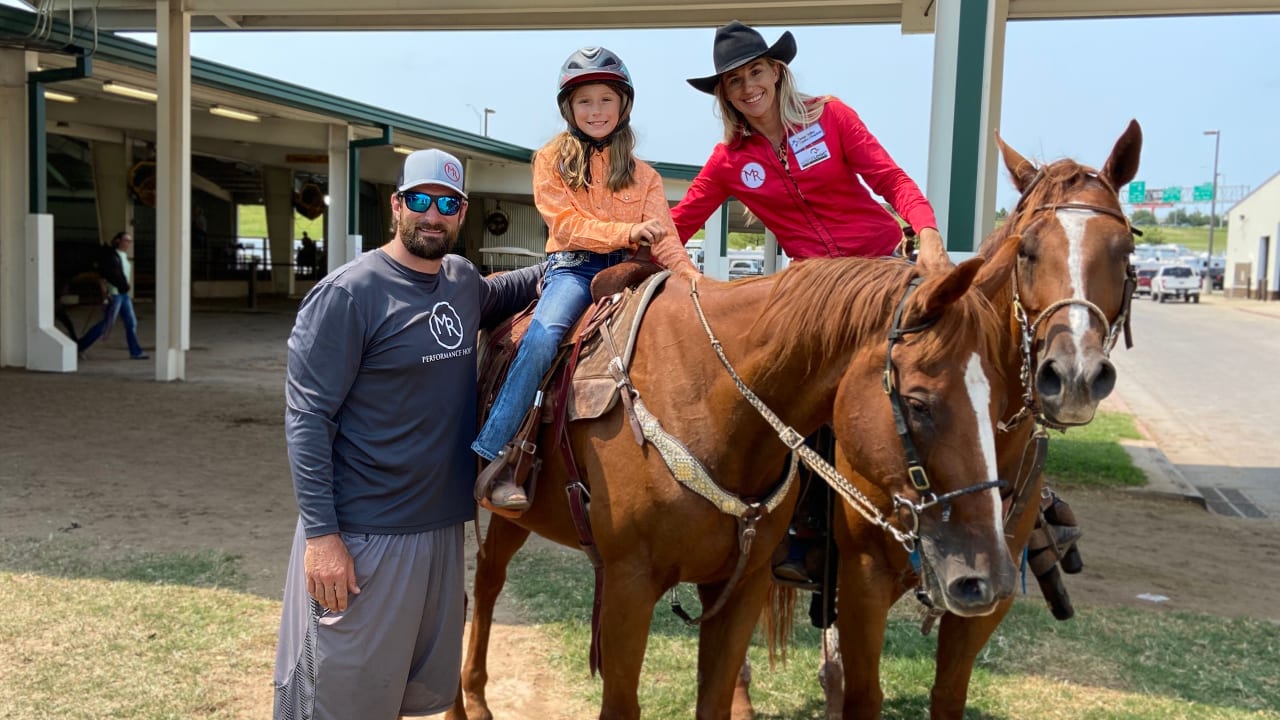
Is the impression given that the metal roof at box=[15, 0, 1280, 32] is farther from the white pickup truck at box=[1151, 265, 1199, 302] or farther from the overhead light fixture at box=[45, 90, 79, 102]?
the white pickup truck at box=[1151, 265, 1199, 302]

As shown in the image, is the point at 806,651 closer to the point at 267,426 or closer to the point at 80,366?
the point at 267,426

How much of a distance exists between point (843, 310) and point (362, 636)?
158 centimetres

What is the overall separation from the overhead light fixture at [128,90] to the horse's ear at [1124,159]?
14.4 metres

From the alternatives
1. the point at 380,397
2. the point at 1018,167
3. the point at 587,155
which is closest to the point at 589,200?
the point at 587,155

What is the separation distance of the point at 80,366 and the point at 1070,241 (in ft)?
47.1

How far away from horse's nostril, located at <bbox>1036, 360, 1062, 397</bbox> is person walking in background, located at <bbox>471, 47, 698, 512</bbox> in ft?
3.48

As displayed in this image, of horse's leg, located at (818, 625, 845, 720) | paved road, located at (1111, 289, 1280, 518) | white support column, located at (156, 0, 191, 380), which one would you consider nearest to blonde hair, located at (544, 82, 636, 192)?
horse's leg, located at (818, 625, 845, 720)

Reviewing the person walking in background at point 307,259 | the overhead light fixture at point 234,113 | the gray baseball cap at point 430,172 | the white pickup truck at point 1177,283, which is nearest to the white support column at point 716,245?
the overhead light fixture at point 234,113

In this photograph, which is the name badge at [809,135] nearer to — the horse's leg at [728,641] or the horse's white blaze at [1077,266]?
the horse's white blaze at [1077,266]

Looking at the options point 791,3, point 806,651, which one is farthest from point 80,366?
point 806,651

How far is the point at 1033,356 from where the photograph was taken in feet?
8.89

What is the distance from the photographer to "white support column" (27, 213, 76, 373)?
487 inches

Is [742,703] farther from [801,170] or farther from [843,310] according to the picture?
[843,310]

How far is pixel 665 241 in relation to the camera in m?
3.18
